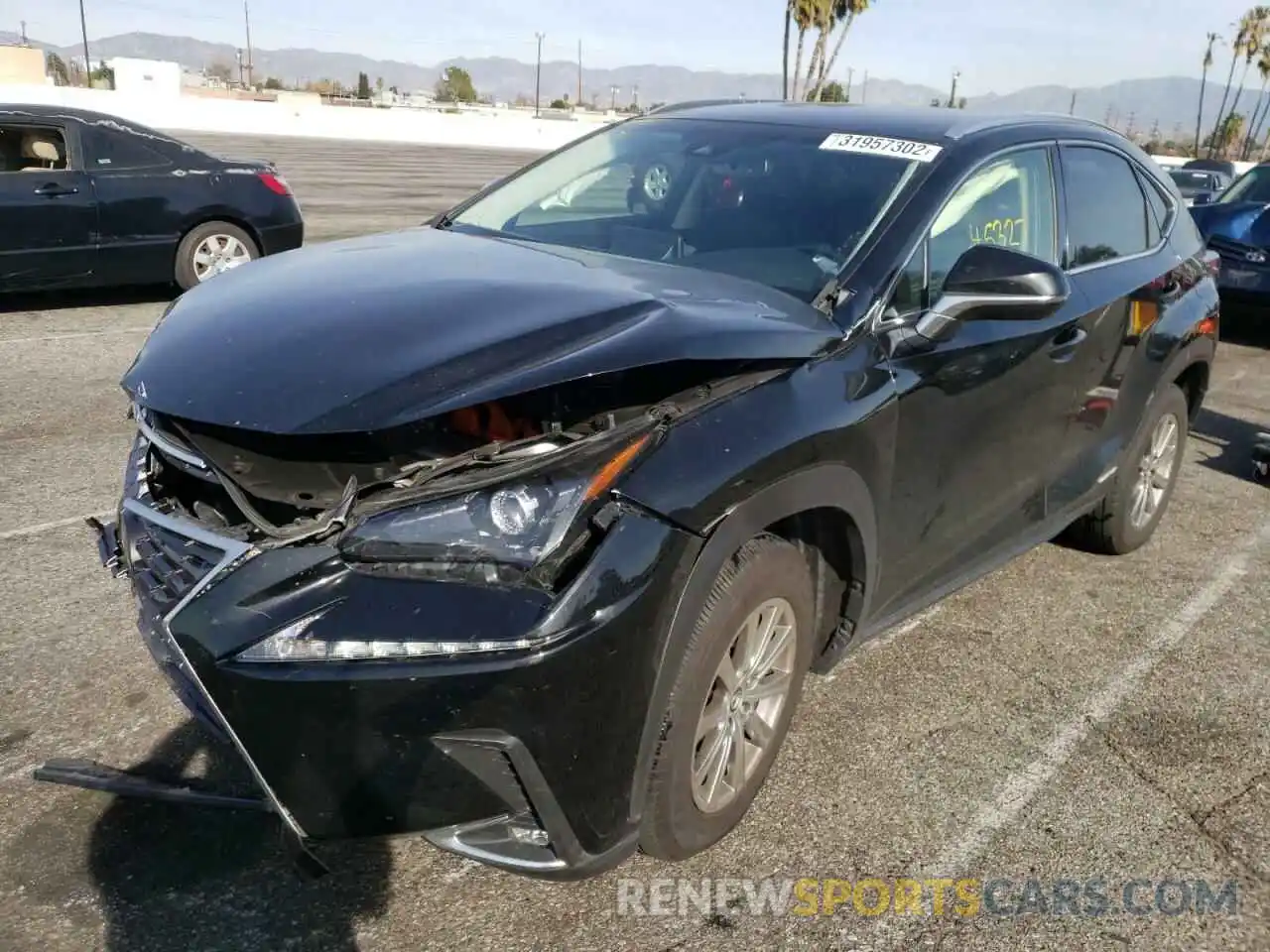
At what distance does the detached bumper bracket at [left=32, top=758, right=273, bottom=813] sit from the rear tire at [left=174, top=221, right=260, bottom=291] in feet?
24.0

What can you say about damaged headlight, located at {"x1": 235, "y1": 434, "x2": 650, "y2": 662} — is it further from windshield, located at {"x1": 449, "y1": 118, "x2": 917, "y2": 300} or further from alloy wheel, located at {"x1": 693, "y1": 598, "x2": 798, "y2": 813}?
windshield, located at {"x1": 449, "y1": 118, "x2": 917, "y2": 300}

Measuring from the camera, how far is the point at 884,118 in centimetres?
385

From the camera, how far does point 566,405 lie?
2350 mm

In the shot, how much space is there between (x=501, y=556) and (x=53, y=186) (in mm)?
8387

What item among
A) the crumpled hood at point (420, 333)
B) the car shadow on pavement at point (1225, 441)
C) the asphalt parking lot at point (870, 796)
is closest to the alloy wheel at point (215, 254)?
the asphalt parking lot at point (870, 796)

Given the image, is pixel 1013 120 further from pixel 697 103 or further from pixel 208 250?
pixel 208 250

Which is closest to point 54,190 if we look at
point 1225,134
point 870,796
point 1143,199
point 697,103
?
point 697,103

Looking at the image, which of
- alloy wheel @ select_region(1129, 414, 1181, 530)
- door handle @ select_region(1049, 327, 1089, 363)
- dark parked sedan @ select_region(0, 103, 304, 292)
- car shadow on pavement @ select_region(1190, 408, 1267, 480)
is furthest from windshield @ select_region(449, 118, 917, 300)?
dark parked sedan @ select_region(0, 103, 304, 292)

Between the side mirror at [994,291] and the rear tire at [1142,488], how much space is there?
1.73 metres

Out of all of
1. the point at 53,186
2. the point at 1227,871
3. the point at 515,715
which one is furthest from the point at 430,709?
the point at 53,186

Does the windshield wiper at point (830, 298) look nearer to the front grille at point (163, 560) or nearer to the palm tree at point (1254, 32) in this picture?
the front grille at point (163, 560)

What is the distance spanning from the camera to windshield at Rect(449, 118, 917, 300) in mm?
3301

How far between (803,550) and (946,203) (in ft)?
3.90

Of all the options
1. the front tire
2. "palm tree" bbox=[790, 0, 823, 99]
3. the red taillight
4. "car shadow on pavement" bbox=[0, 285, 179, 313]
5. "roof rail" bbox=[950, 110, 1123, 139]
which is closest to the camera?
the front tire
